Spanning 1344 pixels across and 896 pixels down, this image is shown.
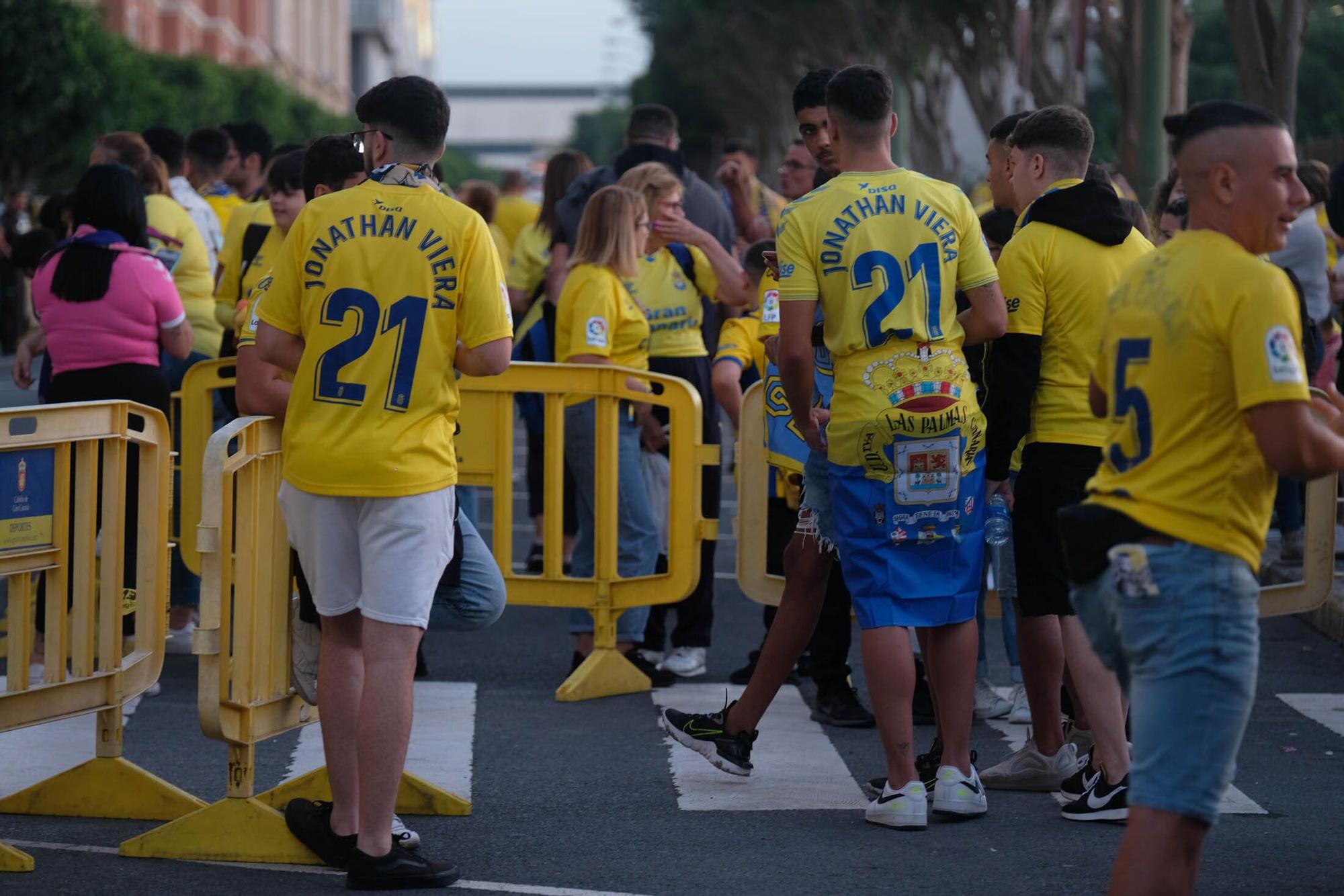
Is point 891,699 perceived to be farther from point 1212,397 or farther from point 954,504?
point 1212,397

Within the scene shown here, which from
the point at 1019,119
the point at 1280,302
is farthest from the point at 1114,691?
the point at 1280,302

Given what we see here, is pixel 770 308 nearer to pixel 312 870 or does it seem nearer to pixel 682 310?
pixel 682 310

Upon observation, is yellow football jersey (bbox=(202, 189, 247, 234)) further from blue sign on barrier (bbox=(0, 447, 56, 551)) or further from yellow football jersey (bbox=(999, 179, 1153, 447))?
yellow football jersey (bbox=(999, 179, 1153, 447))


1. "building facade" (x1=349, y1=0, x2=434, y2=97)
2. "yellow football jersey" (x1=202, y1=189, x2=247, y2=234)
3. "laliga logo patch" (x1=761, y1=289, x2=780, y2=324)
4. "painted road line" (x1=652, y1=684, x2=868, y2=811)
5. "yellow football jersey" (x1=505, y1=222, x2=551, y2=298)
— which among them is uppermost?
"building facade" (x1=349, y1=0, x2=434, y2=97)

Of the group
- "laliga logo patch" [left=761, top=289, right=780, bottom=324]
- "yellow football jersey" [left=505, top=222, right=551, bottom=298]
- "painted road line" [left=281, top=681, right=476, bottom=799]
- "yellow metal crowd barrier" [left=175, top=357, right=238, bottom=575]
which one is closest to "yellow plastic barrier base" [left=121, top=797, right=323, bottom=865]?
"painted road line" [left=281, top=681, right=476, bottom=799]

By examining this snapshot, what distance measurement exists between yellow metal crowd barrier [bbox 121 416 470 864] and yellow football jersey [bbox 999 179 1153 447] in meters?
2.13

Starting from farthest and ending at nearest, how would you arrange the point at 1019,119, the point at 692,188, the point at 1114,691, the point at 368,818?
the point at 692,188, the point at 1019,119, the point at 1114,691, the point at 368,818

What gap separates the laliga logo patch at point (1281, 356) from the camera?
3479 mm

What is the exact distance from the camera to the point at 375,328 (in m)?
4.81

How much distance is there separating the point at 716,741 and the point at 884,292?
60.8 inches

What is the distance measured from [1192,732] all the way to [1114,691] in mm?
2031

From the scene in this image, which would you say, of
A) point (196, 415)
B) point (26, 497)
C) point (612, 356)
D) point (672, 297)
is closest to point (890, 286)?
point (26, 497)

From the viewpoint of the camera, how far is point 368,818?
16.0ft

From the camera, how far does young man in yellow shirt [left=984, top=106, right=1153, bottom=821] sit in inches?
219
